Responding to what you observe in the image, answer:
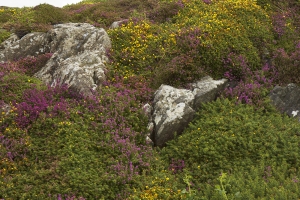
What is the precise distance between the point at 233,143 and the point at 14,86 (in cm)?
910

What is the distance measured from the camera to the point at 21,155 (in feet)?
30.8

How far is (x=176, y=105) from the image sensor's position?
11781 millimetres

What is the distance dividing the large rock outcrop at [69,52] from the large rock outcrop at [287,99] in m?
7.78

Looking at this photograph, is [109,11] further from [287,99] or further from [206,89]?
[287,99]

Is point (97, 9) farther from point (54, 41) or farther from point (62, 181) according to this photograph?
point (62, 181)

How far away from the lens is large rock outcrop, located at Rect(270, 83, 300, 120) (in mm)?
12188

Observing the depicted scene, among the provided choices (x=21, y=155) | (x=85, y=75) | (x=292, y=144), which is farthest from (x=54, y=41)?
(x=292, y=144)

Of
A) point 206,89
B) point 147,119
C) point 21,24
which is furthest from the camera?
point 21,24

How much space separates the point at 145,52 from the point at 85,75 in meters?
3.75

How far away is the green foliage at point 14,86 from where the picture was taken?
1138 cm

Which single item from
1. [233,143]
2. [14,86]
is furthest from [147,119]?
[14,86]

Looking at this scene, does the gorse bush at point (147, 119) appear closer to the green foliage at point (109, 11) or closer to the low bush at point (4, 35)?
the low bush at point (4, 35)

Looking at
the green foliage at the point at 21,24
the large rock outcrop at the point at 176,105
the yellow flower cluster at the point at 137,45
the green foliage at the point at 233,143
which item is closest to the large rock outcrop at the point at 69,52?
the green foliage at the point at 21,24

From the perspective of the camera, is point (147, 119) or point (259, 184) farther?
point (147, 119)
